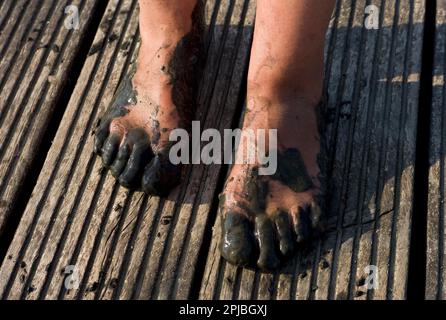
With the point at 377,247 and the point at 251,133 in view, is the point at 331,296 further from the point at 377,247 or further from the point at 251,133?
the point at 251,133

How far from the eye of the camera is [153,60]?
73.5 inches

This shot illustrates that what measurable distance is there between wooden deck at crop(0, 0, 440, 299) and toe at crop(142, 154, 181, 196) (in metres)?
0.03

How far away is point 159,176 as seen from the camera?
1.76 m

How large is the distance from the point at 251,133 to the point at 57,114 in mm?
652

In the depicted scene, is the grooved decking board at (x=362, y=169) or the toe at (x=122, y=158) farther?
the toe at (x=122, y=158)

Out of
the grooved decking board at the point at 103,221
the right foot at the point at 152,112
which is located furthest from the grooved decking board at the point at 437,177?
the right foot at the point at 152,112

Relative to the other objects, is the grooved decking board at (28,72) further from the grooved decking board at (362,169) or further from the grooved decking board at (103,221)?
the grooved decking board at (362,169)

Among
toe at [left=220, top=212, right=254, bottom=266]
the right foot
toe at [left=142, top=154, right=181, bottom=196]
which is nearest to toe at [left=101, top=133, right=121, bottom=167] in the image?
the right foot

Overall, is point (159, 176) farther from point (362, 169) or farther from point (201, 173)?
point (362, 169)

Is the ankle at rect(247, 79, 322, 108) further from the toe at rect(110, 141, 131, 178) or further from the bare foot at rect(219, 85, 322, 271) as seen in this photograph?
the toe at rect(110, 141, 131, 178)

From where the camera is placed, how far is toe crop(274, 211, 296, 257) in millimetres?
1636

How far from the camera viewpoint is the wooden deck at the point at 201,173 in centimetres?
165
